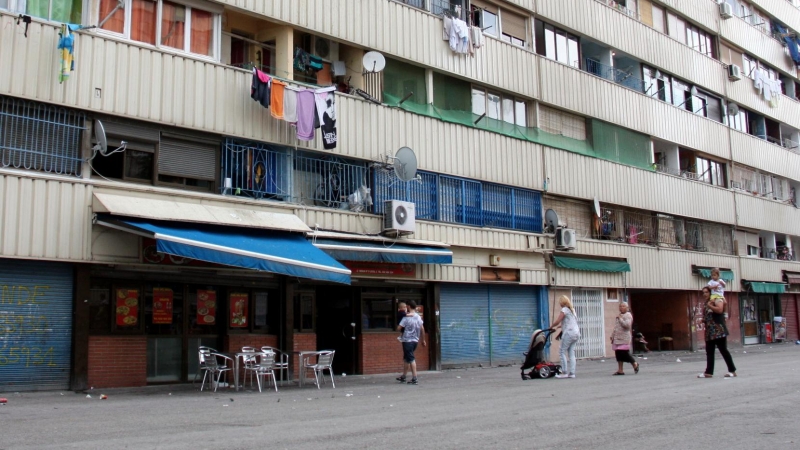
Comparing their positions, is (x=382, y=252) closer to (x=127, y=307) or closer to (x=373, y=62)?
(x=373, y=62)

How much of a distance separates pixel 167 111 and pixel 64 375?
208 inches

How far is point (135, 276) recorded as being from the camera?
15234mm

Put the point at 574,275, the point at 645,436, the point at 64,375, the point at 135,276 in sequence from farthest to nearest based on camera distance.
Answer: the point at 574,275 < the point at 135,276 < the point at 64,375 < the point at 645,436

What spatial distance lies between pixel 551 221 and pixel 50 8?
53.0 feet

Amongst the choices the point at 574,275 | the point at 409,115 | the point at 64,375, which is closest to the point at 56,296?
the point at 64,375

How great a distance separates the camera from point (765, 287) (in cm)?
3744

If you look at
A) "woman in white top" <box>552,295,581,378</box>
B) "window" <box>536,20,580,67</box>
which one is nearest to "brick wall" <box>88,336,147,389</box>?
"woman in white top" <box>552,295,581,378</box>

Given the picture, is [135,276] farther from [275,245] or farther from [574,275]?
[574,275]

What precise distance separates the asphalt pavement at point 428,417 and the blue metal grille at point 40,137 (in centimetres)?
393

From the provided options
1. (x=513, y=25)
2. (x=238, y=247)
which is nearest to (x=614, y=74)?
(x=513, y=25)

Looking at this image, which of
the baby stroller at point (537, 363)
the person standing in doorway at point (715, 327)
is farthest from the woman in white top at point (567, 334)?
the person standing in doorway at point (715, 327)

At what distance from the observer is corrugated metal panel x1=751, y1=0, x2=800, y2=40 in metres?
42.6

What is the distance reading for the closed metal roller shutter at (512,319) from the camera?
77.1 ft

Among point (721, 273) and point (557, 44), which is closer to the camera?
point (557, 44)
